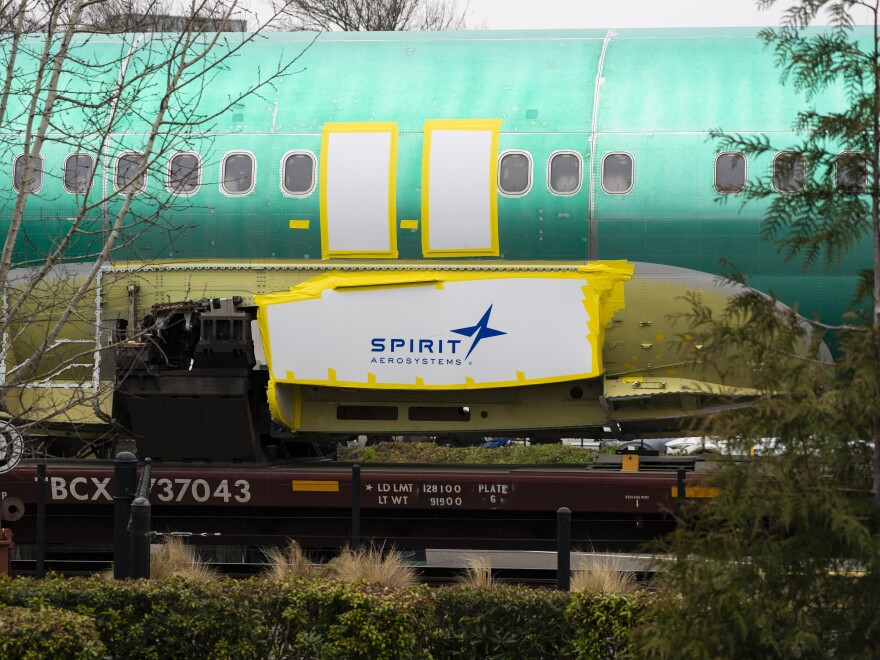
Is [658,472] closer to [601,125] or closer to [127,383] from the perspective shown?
[601,125]

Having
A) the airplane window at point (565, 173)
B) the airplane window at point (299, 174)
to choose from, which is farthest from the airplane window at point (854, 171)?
the airplane window at point (299, 174)

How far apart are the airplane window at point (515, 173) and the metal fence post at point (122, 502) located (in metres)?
5.20

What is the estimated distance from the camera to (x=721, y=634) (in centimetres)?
596

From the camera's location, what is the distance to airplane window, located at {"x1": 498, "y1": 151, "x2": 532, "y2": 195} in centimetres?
1277

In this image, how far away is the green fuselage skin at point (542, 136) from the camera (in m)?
12.7

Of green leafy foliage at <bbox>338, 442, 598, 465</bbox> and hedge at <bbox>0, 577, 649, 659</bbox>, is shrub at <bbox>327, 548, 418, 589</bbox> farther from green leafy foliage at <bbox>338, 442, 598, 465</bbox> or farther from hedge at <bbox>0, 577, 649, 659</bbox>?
green leafy foliage at <bbox>338, 442, 598, 465</bbox>

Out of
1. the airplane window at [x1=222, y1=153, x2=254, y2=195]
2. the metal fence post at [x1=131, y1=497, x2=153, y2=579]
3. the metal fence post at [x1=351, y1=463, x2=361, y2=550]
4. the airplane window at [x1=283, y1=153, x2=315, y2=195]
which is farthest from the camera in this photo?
the airplane window at [x1=222, y1=153, x2=254, y2=195]

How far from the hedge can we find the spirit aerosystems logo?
4.60m

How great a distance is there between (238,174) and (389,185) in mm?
1771

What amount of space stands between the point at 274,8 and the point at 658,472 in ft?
20.2

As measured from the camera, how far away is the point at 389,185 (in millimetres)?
12742

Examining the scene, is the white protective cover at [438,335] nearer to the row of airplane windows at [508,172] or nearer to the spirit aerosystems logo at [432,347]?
the spirit aerosystems logo at [432,347]

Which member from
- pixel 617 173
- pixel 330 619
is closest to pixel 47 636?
pixel 330 619

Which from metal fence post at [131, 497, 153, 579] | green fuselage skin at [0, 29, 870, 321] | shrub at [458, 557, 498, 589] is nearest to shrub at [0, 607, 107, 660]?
metal fence post at [131, 497, 153, 579]
